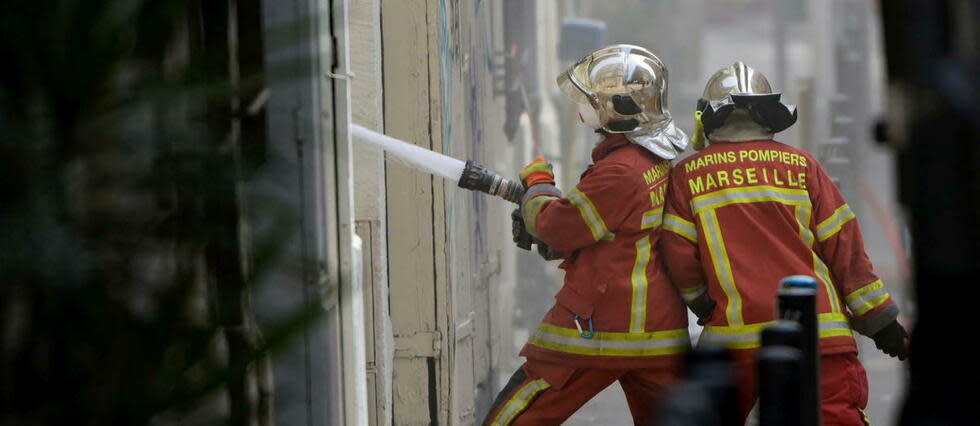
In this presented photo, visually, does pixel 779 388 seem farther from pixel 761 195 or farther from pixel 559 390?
pixel 559 390

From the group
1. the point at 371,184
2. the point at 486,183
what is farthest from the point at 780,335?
the point at 371,184

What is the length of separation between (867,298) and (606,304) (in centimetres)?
77

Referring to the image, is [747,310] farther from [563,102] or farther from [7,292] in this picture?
[563,102]

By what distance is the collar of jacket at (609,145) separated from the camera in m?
5.07

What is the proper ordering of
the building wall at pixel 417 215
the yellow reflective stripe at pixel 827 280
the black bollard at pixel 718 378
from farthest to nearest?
the building wall at pixel 417 215 → the yellow reflective stripe at pixel 827 280 → the black bollard at pixel 718 378

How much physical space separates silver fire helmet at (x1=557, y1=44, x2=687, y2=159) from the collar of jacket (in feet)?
0.06

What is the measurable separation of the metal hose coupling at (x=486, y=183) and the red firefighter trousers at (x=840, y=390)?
984mm

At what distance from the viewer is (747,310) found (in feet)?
15.4

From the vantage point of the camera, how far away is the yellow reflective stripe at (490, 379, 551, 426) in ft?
16.2

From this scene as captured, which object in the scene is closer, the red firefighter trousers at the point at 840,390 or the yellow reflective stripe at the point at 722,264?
the red firefighter trousers at the point at 840,390

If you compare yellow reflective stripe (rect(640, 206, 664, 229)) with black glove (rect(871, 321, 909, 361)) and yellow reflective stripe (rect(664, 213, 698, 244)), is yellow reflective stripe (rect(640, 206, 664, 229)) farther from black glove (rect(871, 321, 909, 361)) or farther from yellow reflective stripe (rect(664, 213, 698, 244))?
black glove (rect(871, 321, 909, 361))

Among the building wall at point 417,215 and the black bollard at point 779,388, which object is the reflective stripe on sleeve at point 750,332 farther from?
the black bollard at point 779,388

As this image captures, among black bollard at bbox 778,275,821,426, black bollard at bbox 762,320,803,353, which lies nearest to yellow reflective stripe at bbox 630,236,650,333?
black bollard at bbox 778,275,821,426

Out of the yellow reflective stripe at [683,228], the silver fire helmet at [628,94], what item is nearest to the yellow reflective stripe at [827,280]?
the yellow reflective stripe at [683,228]
